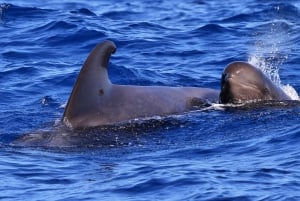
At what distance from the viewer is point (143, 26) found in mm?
23297

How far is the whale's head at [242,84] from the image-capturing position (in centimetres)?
1410

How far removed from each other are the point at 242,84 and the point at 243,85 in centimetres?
3

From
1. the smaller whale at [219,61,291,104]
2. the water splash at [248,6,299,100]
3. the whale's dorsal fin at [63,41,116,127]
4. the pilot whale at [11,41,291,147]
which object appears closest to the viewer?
the pilot whale at [11,41,291,147]

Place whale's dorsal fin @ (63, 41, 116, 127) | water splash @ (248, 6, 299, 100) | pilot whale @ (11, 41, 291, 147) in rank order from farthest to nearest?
1. water splash @ (248, 6, 299, 100)
2. whale's dorsal fin @ (63, 41, 116, 127)
3. pilot whale @ (11, 41, 291, 147)

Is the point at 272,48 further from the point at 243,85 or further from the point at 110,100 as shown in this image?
the point at 110,100

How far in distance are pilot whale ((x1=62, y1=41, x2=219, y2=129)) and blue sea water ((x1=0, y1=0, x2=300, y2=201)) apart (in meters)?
0.25

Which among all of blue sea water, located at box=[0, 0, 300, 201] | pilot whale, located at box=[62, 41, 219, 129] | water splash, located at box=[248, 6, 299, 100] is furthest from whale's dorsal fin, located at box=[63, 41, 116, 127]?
water splash, located at box=[248, 6, 299, 100]

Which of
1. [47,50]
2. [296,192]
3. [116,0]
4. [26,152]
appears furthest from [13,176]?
[116,0]

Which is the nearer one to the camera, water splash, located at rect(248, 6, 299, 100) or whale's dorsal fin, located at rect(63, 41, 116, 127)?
whale's dorsal fin, located at rect(63, 41, 116, 127)

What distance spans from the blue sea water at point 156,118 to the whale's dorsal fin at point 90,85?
565 millimetres

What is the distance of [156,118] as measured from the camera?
13.4 meters

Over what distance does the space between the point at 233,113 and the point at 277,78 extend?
380 cm

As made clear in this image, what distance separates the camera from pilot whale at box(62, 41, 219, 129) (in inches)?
503

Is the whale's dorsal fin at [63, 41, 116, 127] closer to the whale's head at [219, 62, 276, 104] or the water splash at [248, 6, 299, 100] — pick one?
the whale's head at [219, 62, 276, 104]
